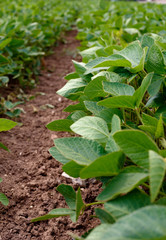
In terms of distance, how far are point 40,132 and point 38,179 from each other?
2.47 ft

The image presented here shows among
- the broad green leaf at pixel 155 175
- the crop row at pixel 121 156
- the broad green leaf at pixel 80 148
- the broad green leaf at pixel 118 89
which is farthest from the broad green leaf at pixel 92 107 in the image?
the broad green leaf at pixel 155 175

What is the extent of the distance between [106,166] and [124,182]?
0.06m

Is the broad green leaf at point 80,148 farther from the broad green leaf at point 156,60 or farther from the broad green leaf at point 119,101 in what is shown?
the broad green leaf at point 156,60

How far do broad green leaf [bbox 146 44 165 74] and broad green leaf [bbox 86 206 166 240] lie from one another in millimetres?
619

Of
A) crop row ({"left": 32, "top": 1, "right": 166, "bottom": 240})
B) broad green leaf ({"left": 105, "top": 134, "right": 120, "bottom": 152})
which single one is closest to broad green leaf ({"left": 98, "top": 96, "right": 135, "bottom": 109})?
crop row ({"left": 32, "top": 1, "right": 166, "bottom": 240})

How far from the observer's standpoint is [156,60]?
1.03 meters

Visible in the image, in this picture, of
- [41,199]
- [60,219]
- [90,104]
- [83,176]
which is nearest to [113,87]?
[90,104]

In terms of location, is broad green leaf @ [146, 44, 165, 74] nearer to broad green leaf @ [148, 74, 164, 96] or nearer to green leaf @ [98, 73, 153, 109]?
broad green leaf @ [148, 74, 164, 96]

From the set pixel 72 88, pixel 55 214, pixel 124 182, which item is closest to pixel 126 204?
pixel 124 182

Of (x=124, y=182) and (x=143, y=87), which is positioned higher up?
(x=143, y=87)

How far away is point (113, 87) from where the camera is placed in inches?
37.5

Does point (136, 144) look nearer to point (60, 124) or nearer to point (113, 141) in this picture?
point (113, 141)

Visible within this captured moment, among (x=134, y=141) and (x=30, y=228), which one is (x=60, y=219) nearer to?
(x=30, y=228)

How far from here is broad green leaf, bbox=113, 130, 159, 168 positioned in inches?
27.1
